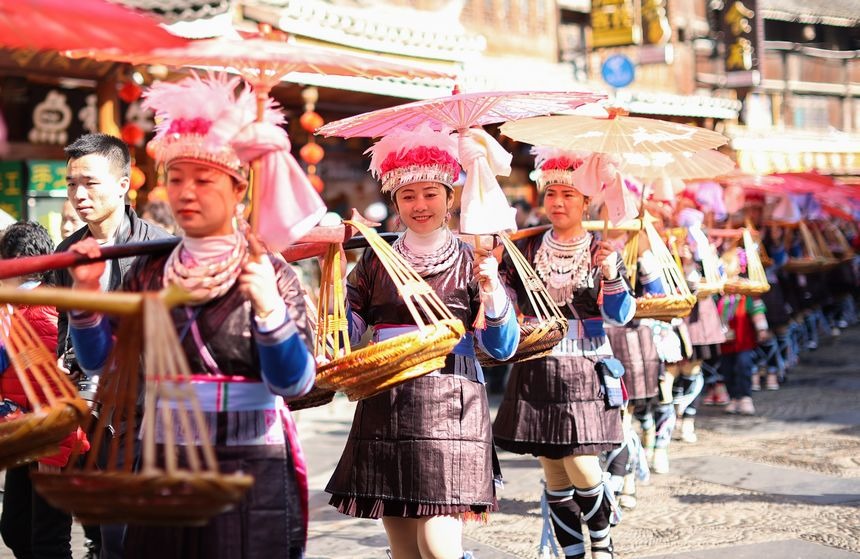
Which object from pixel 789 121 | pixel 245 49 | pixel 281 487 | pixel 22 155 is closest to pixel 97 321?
pixel 281 487

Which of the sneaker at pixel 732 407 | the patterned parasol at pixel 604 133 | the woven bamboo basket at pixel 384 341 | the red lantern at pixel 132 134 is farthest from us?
the sneaker at pixel 732 407

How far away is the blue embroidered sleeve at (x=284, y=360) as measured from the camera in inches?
118

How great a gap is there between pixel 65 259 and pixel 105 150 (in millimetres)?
1502

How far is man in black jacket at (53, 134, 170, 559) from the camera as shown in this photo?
175 inches

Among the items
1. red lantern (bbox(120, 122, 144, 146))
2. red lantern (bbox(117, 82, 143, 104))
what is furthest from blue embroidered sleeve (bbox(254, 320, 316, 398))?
red lantern (bbox(120, 122, 144, 146))

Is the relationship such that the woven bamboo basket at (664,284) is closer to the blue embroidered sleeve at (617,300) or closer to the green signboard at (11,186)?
the blue embroidered sleeve at (617,300)

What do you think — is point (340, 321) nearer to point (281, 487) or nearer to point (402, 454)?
point (402, 454)

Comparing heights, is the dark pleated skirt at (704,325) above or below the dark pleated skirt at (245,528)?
above

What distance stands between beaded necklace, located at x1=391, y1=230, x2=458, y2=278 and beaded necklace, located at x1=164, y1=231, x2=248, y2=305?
4.14 feet

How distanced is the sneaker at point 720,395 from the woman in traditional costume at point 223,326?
33.1ft

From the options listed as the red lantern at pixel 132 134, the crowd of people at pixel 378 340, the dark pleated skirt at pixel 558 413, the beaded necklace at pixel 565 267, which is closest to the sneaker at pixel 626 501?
the crowd of people at pixel 378 340

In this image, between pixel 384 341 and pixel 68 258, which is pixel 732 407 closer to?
pixel 384 341

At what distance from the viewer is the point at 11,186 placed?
10.8 metres

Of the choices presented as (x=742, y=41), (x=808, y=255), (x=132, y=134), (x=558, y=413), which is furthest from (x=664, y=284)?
(x=742, y=41)
